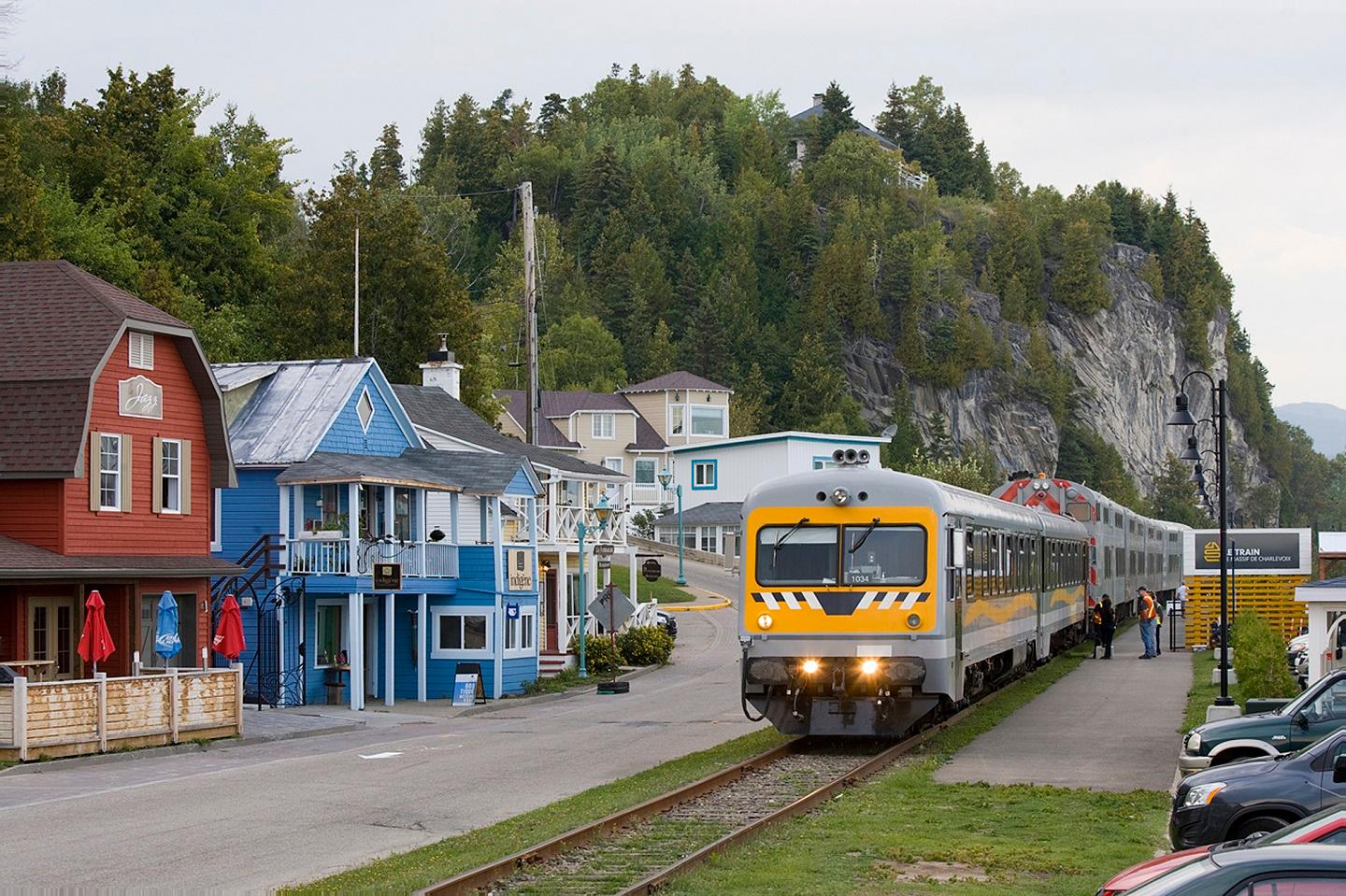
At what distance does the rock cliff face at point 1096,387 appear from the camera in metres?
140

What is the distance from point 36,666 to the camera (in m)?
27.8

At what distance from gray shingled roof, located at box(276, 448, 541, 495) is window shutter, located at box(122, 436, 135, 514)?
17.5 feet

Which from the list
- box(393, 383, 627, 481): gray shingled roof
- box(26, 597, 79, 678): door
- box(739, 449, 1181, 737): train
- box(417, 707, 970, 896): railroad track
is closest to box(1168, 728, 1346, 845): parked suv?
box(417, 707, 970, 896): railroad track

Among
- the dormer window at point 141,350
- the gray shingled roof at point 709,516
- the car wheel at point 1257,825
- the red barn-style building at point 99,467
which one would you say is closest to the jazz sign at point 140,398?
the red barn-style building at point 99,467

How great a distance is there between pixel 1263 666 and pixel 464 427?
29.9m

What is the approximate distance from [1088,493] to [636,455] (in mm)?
53627

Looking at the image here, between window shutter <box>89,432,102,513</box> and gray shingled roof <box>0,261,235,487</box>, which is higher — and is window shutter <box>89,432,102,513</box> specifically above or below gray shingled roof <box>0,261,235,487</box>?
below

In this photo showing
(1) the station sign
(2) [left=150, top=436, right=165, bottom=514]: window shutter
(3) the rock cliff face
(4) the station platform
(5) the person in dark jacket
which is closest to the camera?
(4) the station platform

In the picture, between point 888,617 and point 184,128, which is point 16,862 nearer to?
point 888,617

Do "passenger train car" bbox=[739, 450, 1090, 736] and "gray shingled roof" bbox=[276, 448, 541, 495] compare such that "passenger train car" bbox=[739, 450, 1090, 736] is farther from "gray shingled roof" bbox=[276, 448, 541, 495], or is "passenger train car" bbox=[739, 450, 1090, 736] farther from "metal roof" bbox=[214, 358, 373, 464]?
"metal roof" bbox=[214, 358, 373, 464]

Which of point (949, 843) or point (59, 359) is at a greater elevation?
point (59, 359)

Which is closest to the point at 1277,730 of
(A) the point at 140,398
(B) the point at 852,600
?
(B) the point at 852,600

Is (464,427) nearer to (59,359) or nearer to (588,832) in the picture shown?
(59,359)

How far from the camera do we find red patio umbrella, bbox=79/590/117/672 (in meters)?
27.6
